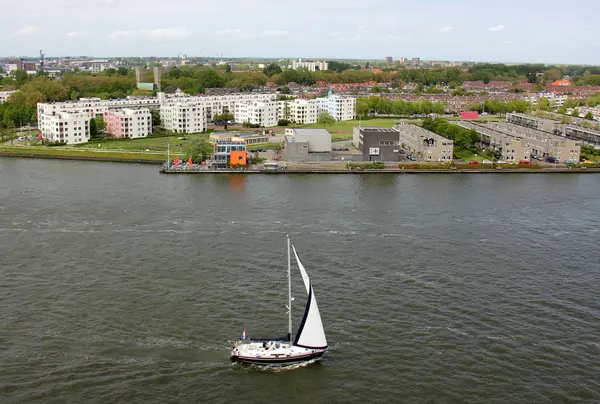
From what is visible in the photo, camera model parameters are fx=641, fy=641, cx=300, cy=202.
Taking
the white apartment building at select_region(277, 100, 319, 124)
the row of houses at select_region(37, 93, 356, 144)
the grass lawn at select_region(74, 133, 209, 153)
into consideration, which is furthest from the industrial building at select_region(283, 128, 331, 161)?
the white apartment building at select_region(277, 100, 319, 124)

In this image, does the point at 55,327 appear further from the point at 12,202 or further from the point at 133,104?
Answer: the point at 133,104

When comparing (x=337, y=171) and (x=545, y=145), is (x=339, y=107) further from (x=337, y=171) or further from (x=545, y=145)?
(x=337, y=171)

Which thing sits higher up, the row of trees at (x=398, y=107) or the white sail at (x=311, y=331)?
the row of trees at (x=398, y=107)

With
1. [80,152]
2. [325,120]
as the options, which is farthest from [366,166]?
[325,120]

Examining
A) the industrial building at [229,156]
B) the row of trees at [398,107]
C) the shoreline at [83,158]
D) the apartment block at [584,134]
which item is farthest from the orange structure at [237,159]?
the row of trees at [398,107]

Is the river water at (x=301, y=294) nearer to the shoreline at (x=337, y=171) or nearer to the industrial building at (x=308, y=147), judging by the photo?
the shoreline at (x=337, y=171)

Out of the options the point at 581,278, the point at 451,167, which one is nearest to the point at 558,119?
the point at 451,167

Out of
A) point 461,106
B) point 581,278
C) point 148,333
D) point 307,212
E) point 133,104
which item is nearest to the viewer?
point 148,333
